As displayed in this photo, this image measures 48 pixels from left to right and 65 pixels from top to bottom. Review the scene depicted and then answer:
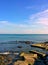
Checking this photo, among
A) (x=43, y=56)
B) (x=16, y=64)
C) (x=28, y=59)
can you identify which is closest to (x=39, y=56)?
(x=43, y=56)

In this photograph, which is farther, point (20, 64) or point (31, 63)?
point (31, 63)

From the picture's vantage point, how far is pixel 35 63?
58.8ft

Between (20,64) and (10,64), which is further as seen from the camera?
(10,64)

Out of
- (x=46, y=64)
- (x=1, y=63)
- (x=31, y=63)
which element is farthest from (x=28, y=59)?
(x=1, y=63)

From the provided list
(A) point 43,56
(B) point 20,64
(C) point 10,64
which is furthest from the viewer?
(A) point 43,56

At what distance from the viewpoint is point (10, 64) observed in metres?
17.4

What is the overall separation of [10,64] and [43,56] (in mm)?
6433

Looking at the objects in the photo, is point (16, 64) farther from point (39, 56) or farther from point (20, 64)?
point (39, 56)

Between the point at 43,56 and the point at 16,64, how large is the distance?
6872 millimetres

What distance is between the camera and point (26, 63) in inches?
667

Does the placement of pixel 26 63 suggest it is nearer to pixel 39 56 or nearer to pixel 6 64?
pixel 6 64

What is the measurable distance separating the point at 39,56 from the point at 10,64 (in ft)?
20.6

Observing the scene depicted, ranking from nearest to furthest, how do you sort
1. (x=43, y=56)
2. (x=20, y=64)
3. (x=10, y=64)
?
(x=20, y=64), (x=10, y=64), (x=43, y=56)

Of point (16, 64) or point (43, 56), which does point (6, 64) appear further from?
point (43, 56)
